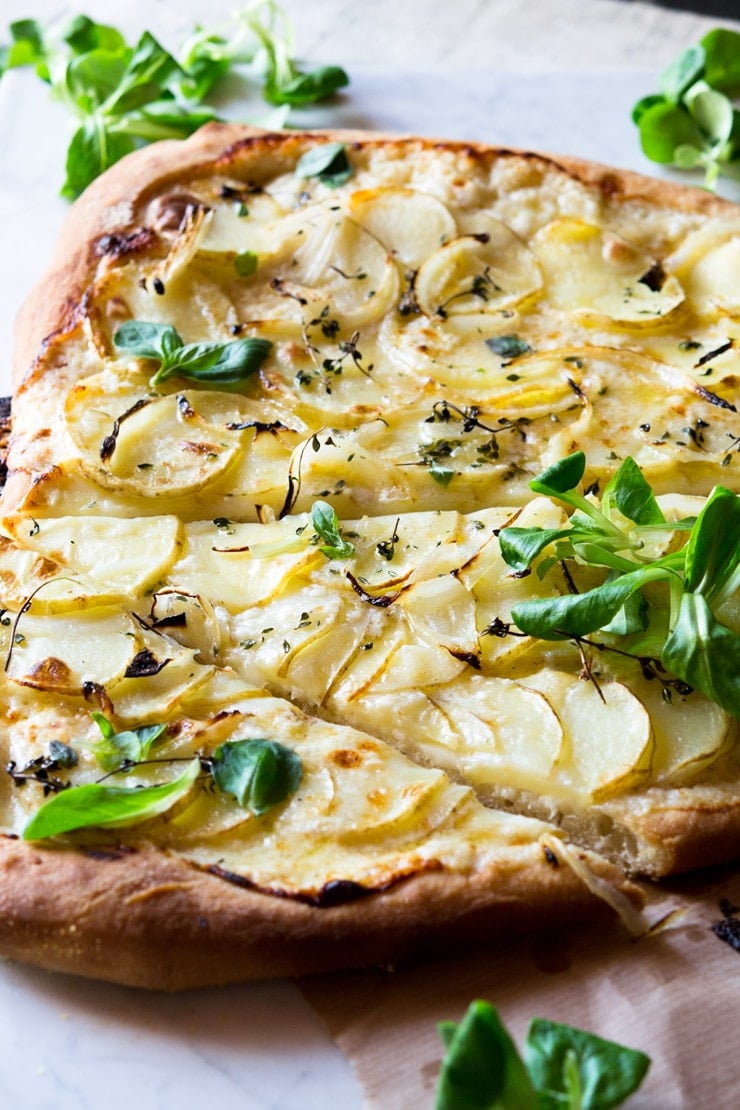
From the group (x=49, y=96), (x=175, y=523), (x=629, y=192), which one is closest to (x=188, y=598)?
(x=175, y=523)

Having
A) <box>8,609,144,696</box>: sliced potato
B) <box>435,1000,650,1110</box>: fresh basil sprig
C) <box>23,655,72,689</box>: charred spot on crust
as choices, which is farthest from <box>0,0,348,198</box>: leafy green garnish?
<box>435,1000,650,1110</box>: fresh basil sprig

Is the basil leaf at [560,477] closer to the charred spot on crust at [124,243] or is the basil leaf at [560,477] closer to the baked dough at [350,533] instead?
the baked dough at [350,533]

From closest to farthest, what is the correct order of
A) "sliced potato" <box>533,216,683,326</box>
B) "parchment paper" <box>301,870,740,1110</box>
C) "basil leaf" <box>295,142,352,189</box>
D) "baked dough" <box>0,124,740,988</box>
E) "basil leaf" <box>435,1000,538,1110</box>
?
"basil leaf" <box>435,1000,538,1110</box>
"parchment paper" <box>301,870,740,1110</box>
"baked dough" <box>0,124,740,988</box>
"sliced potato" <box>533,216,683,326</box>
"basil leaf" <box>295,142,352,189</box>

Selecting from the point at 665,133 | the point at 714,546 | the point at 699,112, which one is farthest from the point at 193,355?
the point at 699,112

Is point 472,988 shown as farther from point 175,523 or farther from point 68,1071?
point 175,523

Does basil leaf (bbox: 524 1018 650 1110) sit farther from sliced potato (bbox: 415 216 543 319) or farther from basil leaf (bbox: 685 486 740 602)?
sliced potato (bbox: 415 216 543 319)

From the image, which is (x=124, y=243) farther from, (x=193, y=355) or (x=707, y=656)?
(x=707, y=656)
